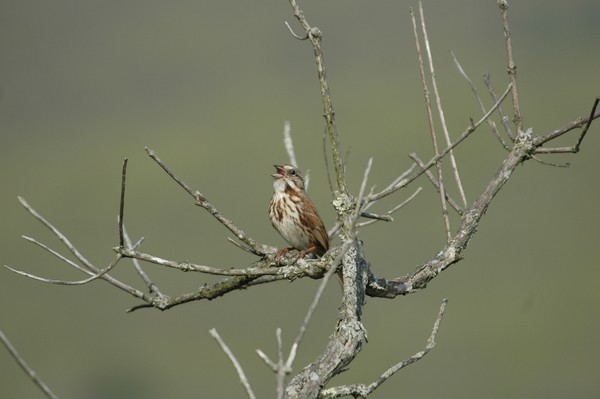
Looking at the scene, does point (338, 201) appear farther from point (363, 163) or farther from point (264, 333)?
point (363, 163)

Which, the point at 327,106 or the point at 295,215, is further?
the point at 295,215

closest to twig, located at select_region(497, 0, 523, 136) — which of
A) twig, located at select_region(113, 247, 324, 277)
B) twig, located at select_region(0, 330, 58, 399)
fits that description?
twig, located at select_region(113, 247, 324, 277)

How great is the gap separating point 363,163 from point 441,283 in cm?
502

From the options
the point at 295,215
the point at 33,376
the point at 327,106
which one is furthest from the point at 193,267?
the point at 295,215

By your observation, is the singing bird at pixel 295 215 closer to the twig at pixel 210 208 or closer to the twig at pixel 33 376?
the twig at pixel 210 208

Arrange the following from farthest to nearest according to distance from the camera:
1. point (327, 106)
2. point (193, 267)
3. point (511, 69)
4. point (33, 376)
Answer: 1. point (511, 69)
2. point (193, 267)
3. point (327, 106)
4. point (33, 376)

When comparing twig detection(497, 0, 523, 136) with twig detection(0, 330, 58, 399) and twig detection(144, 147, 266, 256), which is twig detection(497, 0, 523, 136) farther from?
twig detection(0, 330, 58, 399)

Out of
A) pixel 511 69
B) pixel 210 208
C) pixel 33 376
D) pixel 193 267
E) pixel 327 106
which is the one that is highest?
pixel 511 69

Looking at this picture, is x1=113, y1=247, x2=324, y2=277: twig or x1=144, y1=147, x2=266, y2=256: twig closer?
x1=113, y1=247, x2=324, y2=277: twig

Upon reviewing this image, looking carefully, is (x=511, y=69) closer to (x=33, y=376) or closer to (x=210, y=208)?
(x=210, y=208)

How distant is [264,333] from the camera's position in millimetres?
29188

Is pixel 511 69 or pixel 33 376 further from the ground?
pixel 511 69

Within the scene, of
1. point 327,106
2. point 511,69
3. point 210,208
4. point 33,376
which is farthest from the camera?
point 511,69

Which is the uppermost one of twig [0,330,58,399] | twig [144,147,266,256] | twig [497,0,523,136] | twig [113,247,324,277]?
twig [497,0,523,136]
